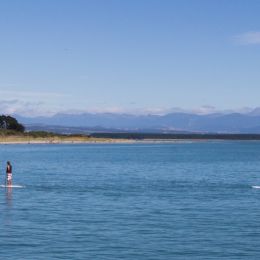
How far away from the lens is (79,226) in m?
39.4

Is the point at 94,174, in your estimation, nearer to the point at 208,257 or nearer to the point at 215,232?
the point at 215,232

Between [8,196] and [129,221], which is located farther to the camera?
[8,196]

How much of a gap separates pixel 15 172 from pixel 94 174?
11.8 metres

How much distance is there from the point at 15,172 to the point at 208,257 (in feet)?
215

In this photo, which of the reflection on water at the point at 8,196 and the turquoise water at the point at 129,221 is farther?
the reflection on water at the point at 8,196

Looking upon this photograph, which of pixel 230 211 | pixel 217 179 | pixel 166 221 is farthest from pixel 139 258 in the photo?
pixel 217 179

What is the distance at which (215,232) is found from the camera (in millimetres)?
37438

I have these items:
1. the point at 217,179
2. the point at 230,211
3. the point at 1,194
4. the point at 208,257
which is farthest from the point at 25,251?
the point at 217,179

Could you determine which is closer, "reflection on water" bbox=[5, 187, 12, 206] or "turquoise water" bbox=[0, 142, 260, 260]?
"turquoise water" bbox=[0, 142, 260, 260]

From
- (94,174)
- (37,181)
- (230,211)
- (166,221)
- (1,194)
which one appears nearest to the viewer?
(166,221)

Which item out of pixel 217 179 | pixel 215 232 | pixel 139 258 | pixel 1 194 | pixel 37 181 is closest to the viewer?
pixel 139 258

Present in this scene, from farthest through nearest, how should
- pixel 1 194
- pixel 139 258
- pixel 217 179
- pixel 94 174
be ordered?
pixel 94 174
pixel 217 179
pixel 1 194
pixel 139 258

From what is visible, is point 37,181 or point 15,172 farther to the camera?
point 15,172

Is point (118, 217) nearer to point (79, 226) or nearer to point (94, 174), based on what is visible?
point (79, 226)
